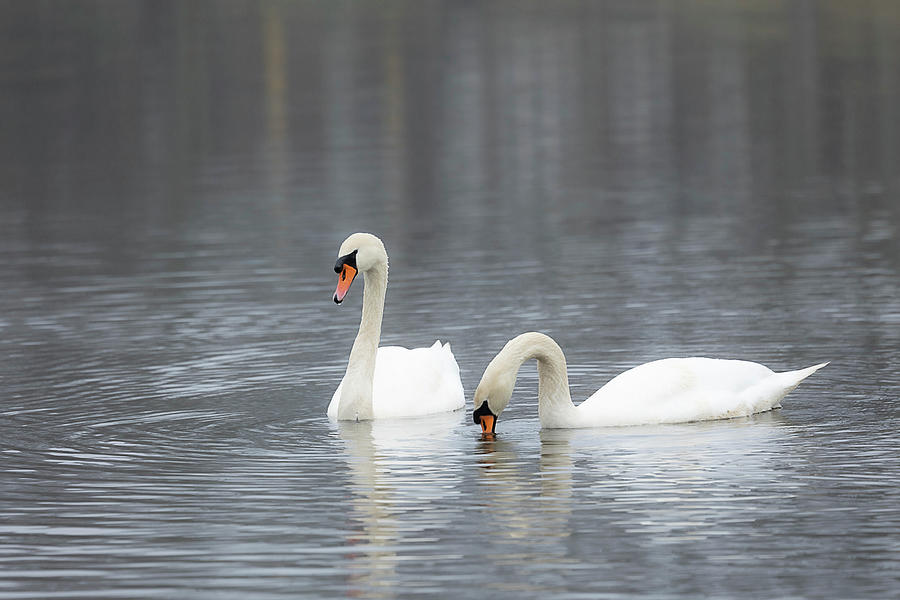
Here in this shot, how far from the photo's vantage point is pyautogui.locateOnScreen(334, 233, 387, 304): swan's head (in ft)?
48.0

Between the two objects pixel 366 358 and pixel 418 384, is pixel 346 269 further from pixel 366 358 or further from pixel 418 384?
pixel 418 384

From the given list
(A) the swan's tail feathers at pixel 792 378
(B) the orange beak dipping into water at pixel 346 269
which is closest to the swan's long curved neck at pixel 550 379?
(B) the orange beak dipping into water at pixel 346 269

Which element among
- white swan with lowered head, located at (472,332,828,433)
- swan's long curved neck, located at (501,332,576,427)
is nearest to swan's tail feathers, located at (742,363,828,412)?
white swan with lowered head, located at (472,332,828,433)

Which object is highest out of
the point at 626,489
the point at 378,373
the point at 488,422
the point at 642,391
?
the point at 378,373

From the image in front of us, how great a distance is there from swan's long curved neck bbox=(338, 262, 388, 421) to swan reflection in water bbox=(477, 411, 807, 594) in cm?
142

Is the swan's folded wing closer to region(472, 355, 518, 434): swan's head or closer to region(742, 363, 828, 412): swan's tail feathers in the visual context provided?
region(472, 355, 518, 434): swan's head

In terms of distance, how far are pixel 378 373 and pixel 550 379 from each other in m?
2.10

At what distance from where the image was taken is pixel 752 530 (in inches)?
427

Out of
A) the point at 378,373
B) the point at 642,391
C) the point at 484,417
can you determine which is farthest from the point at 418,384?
the point at 642,391

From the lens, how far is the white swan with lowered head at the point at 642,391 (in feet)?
45.0

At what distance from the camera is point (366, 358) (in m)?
15.0

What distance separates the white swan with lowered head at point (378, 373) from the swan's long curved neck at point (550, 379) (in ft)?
4.54

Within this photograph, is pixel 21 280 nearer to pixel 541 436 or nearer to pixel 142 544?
pixel 541 436

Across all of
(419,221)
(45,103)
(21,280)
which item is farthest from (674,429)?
(45,103)
